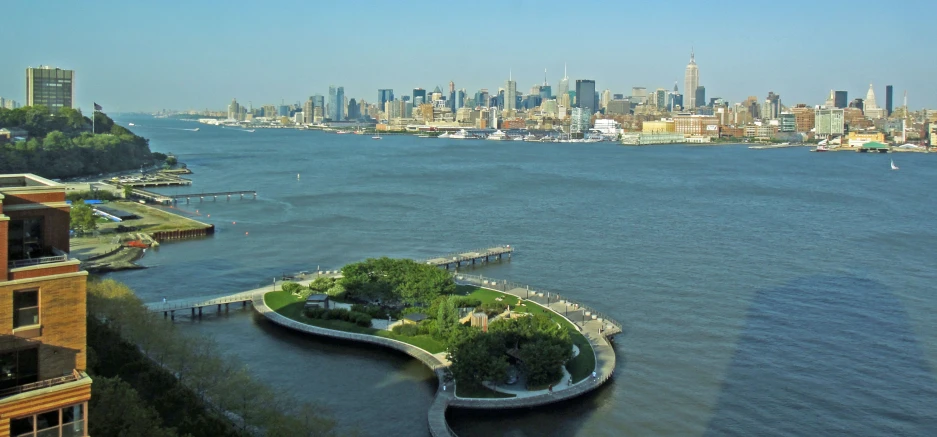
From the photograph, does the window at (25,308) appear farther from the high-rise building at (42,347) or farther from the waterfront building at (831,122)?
the waterfront building at (831,122)

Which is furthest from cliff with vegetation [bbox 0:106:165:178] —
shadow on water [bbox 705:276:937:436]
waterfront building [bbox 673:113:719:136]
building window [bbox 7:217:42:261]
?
waterfront building [bbox 673:113:719:136]

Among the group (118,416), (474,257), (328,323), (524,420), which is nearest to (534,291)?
(474,257)

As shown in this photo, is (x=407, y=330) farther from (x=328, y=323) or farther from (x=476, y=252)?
(x=476, y=252)

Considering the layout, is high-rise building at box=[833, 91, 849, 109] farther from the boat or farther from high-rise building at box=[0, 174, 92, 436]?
high-rise building at box=[0, 174, 92, 436]

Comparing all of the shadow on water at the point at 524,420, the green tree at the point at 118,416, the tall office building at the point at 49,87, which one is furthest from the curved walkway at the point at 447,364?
the tall office building at the point at 49,87

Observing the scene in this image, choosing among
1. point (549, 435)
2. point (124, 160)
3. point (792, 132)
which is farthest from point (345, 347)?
point (792, 132)

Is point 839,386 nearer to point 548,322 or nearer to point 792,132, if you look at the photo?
point 548,322
